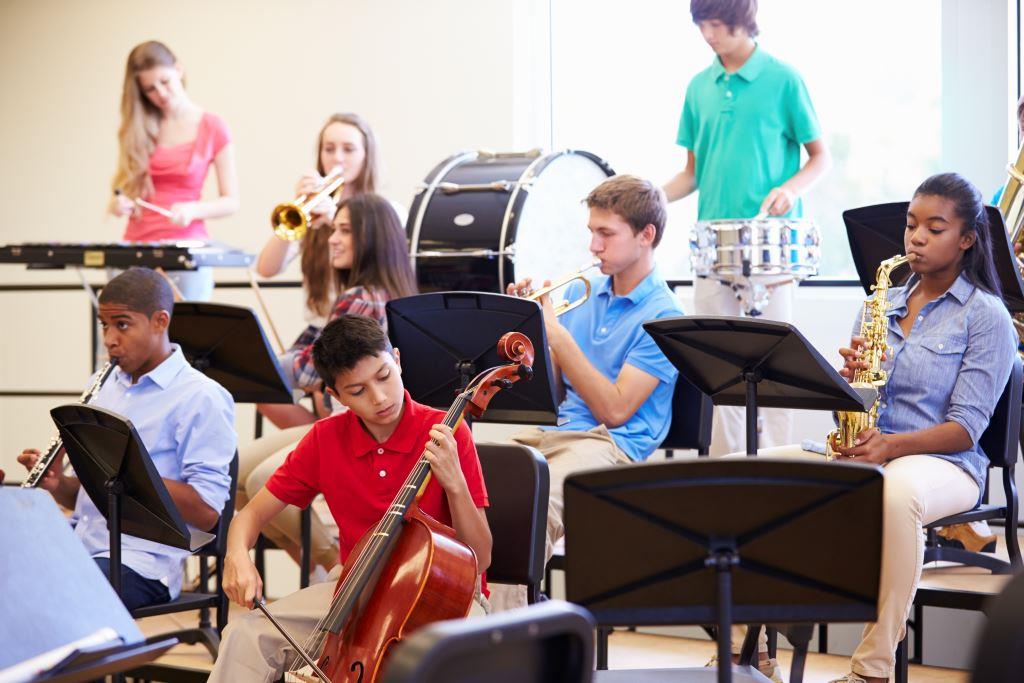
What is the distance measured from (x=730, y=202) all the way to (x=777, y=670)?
5.55ft

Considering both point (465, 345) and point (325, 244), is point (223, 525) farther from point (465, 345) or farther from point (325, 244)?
point (325, 244)

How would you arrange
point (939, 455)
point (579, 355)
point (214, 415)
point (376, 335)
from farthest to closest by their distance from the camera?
1. point (579, 355)
2. point (214, 415)
3. point (939, 455)
4. point (376, 335)

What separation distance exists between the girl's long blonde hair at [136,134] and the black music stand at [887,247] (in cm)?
287

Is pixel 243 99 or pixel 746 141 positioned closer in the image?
pixel 746 141

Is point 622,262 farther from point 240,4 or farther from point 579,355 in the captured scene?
point 240,4

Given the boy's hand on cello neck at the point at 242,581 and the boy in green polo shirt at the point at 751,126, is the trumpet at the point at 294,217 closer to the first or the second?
the boy in green polo shirt at the point at 751,126

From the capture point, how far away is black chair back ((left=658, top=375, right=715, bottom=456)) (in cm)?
Result: 351

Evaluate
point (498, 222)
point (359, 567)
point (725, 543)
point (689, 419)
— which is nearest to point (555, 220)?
point (498, 222)

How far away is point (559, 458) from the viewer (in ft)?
11.0

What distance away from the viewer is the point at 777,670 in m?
3.30

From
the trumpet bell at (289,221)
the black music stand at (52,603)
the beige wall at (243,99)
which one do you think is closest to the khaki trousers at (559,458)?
the trumpet bell at (289,221)

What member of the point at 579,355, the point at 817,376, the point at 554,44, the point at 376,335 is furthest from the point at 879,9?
the point at 376,335

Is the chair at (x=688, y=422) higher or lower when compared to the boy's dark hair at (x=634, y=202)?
lower

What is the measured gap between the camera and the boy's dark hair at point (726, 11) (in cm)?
410
